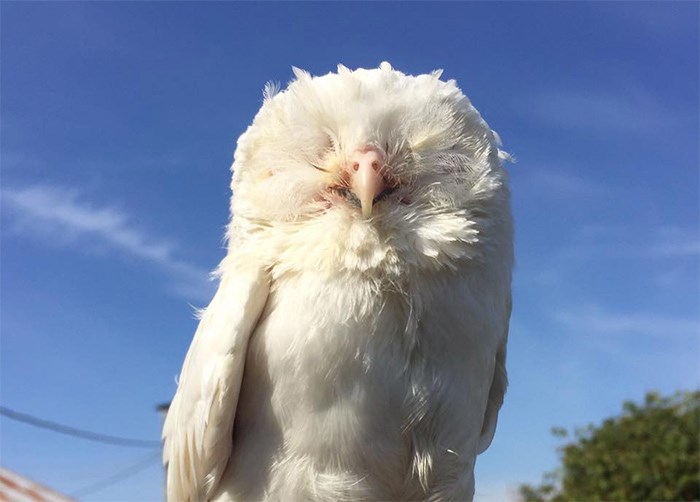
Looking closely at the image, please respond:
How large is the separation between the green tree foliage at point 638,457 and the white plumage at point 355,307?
8.22 m

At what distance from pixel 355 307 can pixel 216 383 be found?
53cm

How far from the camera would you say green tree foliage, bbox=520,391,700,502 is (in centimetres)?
957

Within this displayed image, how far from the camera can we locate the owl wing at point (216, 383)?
92.4 inches

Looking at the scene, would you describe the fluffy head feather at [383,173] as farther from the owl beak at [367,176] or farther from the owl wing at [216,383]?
the owl wing at [216,383]

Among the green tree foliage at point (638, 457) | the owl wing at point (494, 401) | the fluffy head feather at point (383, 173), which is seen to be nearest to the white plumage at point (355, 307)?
the fluffy head feather at point (383, 173)

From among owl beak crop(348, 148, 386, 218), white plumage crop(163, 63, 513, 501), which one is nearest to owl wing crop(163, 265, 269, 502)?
white plumage crop(163, 63, 513, 501)

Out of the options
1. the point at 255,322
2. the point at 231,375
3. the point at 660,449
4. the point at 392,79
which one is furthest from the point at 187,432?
the point at 660,449

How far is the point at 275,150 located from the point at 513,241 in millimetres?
920

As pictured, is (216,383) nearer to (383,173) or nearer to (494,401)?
(383,173)

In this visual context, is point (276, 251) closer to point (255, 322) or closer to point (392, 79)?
point (255, 322)

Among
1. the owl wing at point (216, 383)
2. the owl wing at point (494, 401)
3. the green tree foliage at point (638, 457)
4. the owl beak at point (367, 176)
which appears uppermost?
the green tree foliage at point (638, 457)

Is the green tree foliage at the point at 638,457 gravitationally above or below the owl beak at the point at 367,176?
above

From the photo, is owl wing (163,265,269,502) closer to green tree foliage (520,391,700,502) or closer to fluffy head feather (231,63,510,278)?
fluffy head feather (231,63,510,278)

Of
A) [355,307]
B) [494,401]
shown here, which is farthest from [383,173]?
[494,401]
